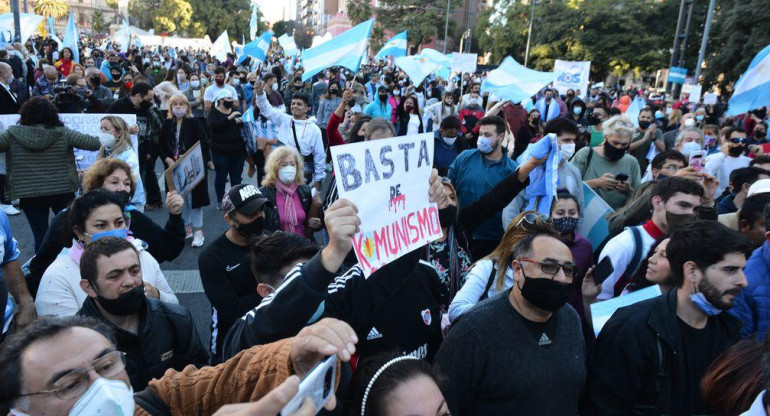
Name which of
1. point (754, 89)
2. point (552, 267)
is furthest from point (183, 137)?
point (754, 89)

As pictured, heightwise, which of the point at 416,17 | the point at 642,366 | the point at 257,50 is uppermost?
the point at 416,17

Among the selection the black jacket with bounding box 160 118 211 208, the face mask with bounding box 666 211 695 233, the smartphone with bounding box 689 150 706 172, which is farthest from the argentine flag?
the face mask with bounding box 666 211 695 233

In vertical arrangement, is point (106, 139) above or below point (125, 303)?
above

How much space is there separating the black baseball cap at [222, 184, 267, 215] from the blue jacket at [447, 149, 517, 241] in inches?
75.8

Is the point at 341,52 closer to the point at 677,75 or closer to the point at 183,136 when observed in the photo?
the point at 183,136

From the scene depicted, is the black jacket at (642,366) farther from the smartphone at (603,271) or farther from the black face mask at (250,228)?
the black face mask at (250,228)

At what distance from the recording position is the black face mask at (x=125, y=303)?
101 inches

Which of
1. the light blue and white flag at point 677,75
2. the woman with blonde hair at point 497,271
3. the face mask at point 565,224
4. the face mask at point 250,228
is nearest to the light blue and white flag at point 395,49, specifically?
the light blue and white flag at point 677,75

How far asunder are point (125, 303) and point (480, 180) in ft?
10.2

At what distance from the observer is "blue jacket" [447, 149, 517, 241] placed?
15.7 ft

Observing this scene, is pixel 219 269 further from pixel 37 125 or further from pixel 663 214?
pixel 37 125

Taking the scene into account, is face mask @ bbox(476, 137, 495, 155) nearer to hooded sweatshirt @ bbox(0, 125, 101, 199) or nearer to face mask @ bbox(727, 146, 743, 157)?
face mask @ bbox(727, 146, 743, 157)

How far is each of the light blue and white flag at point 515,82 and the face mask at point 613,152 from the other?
174 inches

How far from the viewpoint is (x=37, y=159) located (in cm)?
519
